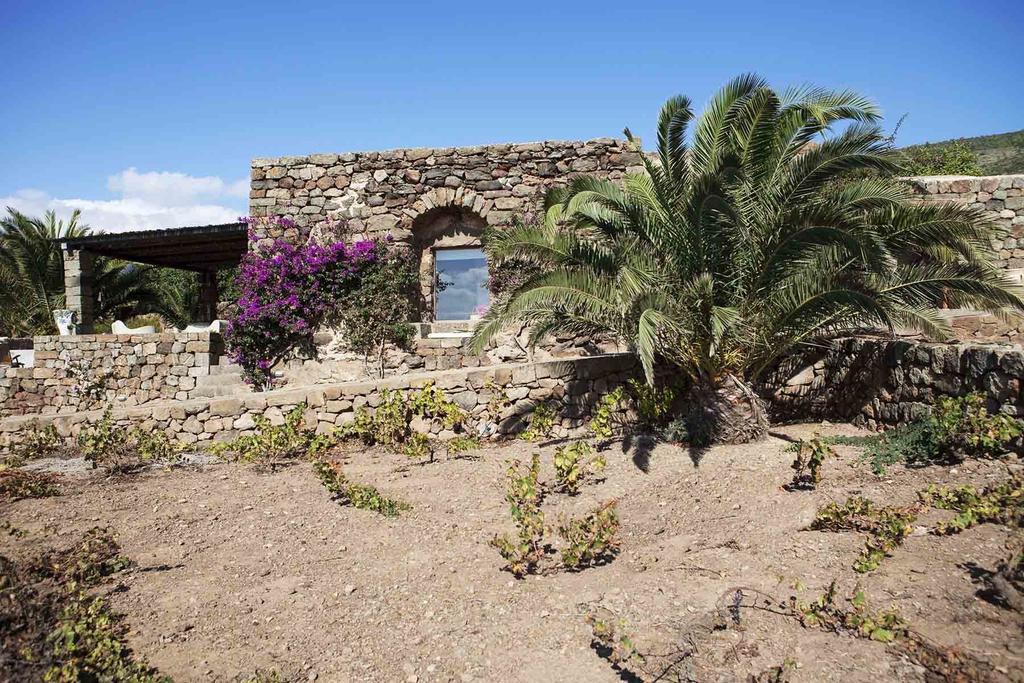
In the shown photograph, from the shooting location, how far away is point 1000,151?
92.5ft

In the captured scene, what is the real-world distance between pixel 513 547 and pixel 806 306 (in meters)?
3.56

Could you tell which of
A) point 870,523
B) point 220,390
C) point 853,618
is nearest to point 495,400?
point 870,523

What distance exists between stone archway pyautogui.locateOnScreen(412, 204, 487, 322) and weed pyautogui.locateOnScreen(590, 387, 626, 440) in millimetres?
4854

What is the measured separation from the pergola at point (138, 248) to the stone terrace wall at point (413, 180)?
1.58 m

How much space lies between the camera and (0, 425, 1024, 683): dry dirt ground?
3.61m

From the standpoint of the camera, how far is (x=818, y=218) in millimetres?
6488

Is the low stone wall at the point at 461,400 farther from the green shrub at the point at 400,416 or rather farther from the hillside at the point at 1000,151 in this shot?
the hillside at the point at 1000,151

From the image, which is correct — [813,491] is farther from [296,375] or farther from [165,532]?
[296,375]

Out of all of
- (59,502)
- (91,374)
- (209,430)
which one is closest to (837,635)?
(59,502)

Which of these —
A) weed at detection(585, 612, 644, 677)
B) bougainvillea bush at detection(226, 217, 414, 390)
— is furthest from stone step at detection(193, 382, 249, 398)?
weed at detection(585, 612, 644, 677)

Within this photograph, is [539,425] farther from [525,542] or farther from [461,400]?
[525,542]

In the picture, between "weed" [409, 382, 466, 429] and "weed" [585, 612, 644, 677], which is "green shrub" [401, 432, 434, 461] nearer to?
"weed" [409, 382, 466, 429]

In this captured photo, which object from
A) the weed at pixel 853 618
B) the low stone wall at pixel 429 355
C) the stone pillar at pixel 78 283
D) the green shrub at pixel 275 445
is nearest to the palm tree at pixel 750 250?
the green shrub at pixel 275 445

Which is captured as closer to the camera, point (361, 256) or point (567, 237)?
point (567, 237)
